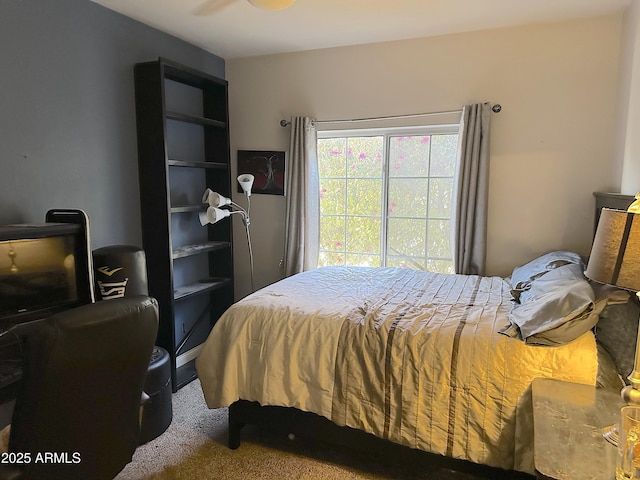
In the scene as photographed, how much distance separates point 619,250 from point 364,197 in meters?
2.44

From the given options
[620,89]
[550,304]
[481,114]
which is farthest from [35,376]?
[620,89]

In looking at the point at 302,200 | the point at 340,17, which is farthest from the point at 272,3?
the point at 302,200

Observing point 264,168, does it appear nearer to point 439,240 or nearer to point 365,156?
point 365,156

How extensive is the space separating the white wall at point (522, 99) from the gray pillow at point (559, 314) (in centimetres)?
111

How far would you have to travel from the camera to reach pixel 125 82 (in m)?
2.88

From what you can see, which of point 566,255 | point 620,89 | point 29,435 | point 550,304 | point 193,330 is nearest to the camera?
point 29,435

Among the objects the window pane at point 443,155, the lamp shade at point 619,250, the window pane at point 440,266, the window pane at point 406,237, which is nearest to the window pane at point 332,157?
the window pane at point 406,237

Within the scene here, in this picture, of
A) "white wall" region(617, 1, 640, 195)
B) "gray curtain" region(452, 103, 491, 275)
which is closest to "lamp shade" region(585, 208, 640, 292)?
"white wall" region(617, 1, 640, 195)

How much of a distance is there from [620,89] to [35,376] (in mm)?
3406

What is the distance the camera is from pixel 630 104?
2512 mm

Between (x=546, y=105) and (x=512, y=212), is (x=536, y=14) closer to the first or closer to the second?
(x=546, y=105)

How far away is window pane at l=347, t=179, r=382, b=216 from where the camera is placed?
142 inches

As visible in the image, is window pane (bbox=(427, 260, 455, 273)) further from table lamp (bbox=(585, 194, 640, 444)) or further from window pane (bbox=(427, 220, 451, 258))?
table lamp (bbox=(585, 194, 640, 444))

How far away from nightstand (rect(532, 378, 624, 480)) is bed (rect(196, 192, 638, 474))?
107 mm
